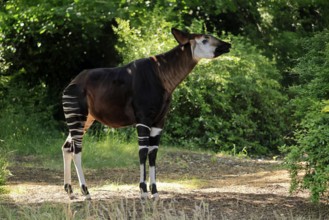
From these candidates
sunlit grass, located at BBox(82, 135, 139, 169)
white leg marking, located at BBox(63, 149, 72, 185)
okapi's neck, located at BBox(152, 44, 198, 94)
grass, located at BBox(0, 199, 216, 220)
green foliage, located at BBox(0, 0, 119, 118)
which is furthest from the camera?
green foliage, located at BBox(0, 0, 119, 118)

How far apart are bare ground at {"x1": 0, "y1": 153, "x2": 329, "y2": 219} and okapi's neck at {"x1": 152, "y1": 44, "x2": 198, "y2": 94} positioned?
1.26 metres

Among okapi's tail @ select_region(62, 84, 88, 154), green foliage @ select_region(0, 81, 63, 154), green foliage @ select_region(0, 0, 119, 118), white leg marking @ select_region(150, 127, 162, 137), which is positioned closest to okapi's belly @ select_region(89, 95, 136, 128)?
okapi's tail @ select_region(62, 84, 88, 154)

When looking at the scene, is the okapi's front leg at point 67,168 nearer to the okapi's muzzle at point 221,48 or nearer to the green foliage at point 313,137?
the okapi's muzzle at point 221,48

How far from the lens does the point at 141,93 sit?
7.27m

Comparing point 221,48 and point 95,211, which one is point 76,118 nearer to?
point 221,48

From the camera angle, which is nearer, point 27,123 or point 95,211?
point 95,211

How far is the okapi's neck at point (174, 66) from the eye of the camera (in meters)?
7.37

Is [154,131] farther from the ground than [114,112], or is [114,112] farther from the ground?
[114,112]

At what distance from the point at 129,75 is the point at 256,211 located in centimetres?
200

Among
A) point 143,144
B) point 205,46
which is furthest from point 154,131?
point 205,46

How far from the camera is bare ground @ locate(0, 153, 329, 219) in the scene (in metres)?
6.97

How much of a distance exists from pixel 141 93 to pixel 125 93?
0.77 ft

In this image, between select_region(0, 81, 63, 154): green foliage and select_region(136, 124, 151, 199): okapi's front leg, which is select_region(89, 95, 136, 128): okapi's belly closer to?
select_region(136, 124, 151, 199): okapi's front leg

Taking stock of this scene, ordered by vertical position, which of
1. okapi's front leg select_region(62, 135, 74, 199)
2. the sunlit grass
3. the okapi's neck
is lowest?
the sunlit grass
